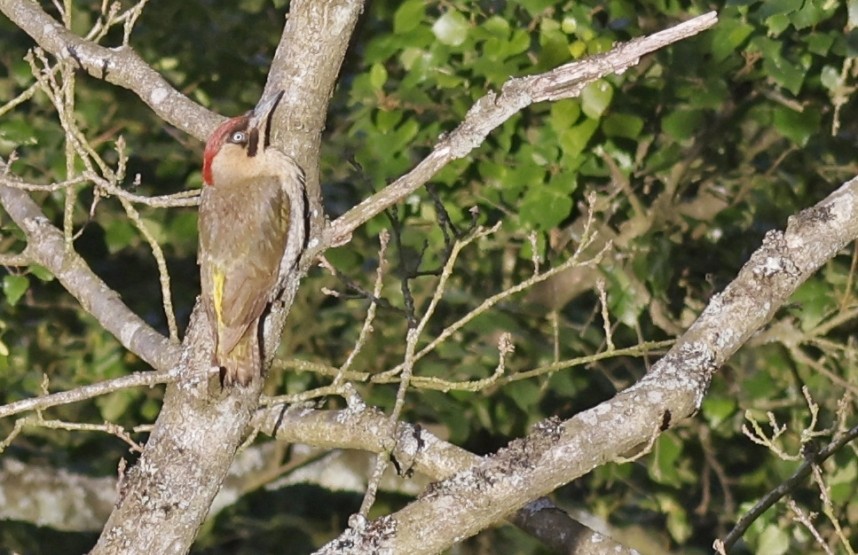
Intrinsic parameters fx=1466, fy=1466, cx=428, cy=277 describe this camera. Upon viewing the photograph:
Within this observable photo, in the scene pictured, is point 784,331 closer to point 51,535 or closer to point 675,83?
point 675,83

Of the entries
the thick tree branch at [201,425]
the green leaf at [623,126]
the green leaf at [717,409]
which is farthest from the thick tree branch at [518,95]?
the green leaf at [717,409]

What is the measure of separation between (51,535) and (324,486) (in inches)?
49.5

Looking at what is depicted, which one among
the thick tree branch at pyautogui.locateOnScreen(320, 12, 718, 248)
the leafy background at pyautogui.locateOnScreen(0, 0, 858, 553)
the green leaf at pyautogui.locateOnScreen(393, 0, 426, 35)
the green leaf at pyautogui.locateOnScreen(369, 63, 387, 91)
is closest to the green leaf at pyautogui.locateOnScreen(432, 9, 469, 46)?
the leafy background at pyautogui.locateOnScreen(0, 0, 858, 553)

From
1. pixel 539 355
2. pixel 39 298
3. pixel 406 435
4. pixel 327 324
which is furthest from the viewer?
pixel 39 298

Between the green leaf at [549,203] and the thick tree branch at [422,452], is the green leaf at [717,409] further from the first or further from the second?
the thick tree branch at [422,452]

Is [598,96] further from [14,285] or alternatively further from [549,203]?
[14,285]

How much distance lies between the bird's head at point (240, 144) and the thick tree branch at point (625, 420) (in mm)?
909

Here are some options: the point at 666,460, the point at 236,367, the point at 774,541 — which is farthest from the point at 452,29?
the point at 774,541

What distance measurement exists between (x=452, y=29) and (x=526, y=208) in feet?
2.10

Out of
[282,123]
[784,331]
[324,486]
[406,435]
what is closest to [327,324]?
[324,486]

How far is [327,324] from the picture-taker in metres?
5.63

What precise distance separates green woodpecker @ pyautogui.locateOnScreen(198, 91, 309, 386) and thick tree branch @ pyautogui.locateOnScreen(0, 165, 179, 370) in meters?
0.19

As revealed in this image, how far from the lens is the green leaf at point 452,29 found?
15.5 feet

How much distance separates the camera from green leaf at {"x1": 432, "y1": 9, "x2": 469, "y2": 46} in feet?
15.5
